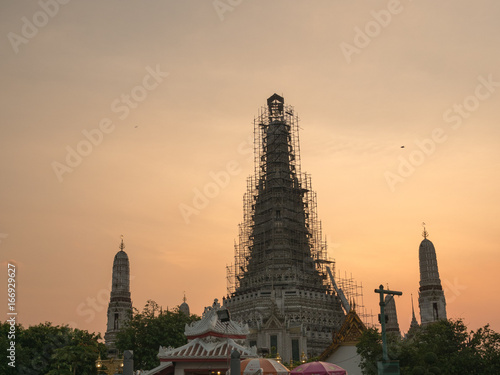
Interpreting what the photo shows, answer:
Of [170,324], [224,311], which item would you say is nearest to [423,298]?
[170,324]

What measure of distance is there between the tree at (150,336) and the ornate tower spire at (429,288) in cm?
3511

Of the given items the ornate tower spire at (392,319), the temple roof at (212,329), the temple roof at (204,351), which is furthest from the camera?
the ornate tower spire at (392,319)

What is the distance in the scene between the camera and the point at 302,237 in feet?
290

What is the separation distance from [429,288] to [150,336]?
3976cm

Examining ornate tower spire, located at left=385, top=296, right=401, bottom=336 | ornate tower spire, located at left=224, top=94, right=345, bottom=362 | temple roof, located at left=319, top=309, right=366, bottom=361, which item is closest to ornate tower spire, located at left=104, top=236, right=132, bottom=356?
ornate tower spire, located at left=224, top=94, right=345, bottom=362

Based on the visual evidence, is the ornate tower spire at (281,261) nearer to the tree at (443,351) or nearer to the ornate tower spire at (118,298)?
the ornate tower spire at (118,298)

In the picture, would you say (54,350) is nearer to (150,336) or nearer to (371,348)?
(150,336)

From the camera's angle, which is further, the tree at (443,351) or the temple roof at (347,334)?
the temple roof at (347,334)

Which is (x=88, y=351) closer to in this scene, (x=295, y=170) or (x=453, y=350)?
(x=453, y=350)

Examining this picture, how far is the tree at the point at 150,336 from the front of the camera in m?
60.2

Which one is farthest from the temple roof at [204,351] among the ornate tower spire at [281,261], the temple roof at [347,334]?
the ornate tower spire at [281,261]

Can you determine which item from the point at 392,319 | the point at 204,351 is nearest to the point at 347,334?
the point at 204,351

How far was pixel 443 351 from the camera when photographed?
40312mm

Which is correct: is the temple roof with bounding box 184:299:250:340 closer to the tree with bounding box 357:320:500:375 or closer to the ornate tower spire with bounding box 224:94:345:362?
the tree with bounding box 357:320:500:375
